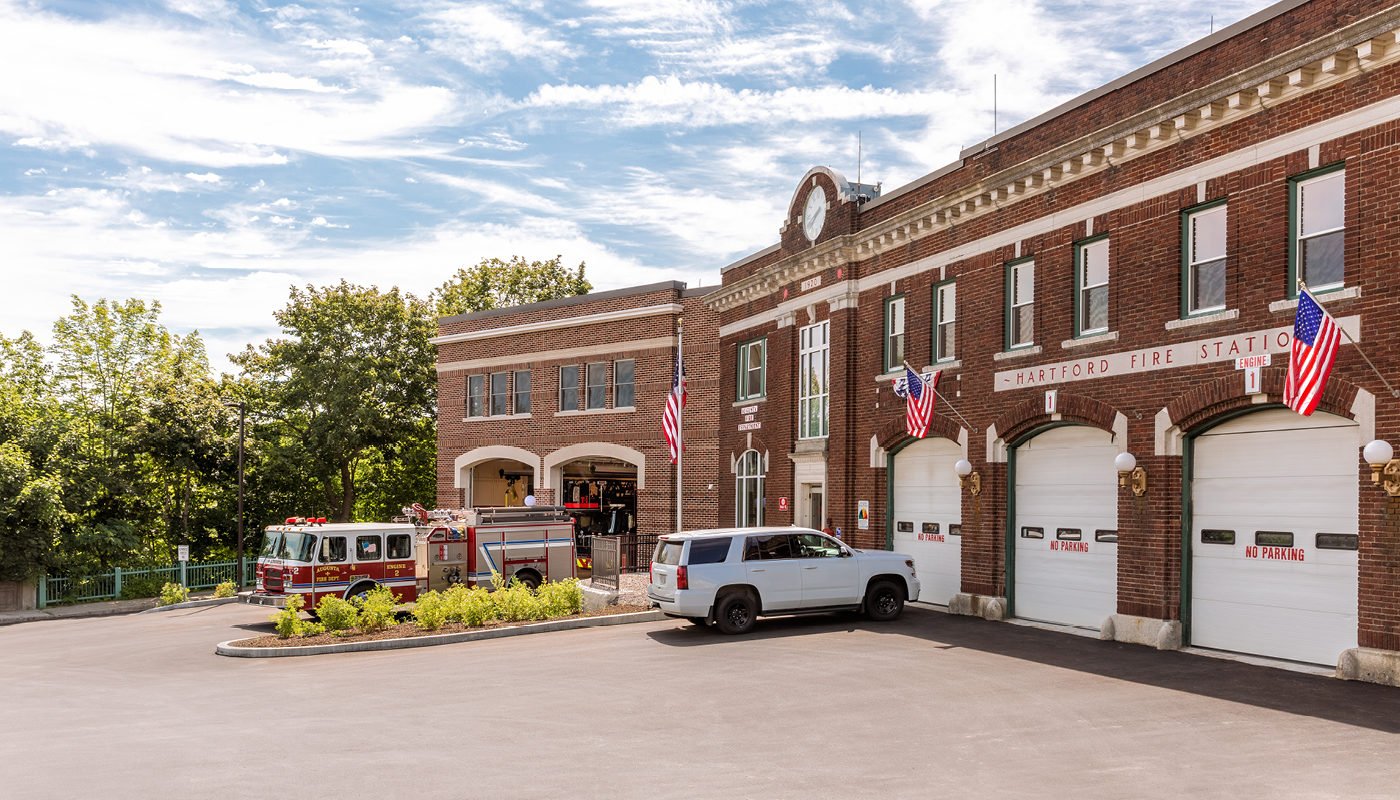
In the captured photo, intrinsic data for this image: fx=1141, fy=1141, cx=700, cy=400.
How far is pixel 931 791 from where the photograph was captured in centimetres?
953

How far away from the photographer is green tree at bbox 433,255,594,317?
60500 mm

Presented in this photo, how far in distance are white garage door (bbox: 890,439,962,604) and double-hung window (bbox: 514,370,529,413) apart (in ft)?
71.8

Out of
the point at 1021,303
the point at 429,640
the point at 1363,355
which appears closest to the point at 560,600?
the point at 429,640

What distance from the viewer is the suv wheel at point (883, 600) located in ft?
68.6

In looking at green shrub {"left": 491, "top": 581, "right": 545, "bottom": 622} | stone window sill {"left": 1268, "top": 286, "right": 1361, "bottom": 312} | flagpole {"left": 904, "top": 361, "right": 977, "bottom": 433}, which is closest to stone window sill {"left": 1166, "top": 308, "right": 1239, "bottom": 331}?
stone window sill {"left": 1268, "top": 286, "right": 1361, "bottom": 312}

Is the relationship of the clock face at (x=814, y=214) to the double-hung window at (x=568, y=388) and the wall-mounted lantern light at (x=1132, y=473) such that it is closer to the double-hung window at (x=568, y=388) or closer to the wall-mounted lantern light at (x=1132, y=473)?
the wall-mounted lantern light at (x=1132, y=473)

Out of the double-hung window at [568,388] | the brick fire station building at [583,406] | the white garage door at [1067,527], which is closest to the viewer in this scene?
the white garage door at [1067,527]

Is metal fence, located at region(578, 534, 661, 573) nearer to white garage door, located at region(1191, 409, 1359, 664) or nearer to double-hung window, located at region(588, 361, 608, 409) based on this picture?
double-hung window, located at region(588, 361, 608, 409)

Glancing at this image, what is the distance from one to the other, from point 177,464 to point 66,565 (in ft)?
24.2

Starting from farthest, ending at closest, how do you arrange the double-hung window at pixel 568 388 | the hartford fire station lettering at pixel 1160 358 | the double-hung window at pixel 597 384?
the double-hung window at pixel 568 388 < the double-hung window at pixel 597 384 < the hartford fire station lettering at pixel 1160 358

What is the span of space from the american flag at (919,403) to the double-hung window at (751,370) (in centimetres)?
865

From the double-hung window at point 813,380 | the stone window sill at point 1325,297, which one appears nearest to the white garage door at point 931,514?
the double-hung window at point 813,380

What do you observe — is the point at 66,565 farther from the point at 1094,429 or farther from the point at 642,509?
the point at 1094,429

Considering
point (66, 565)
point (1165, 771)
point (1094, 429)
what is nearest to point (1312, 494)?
point (1094, 429)
